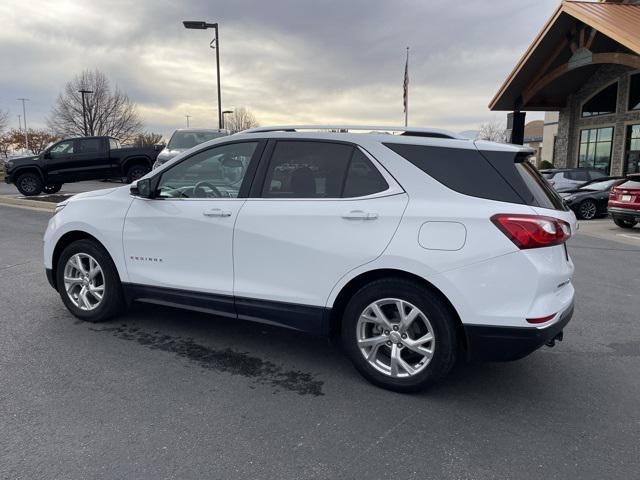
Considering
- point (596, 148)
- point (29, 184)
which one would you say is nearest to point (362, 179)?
point (29, 184)

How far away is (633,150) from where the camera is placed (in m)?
23.0

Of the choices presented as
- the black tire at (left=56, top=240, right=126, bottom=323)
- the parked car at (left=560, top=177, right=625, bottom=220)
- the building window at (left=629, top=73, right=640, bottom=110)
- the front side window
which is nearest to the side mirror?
the black tire at (left=56, top=240, right=126, bottom=323)

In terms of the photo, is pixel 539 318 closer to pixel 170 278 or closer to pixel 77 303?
pixel 170 278

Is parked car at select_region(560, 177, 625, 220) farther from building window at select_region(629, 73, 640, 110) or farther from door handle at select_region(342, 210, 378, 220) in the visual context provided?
door handle at select_region(342, 210, 378, 220)

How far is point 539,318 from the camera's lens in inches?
123

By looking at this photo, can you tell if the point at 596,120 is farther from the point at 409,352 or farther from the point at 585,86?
the point at 409,352

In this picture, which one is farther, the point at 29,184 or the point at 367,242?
the point at 29,184

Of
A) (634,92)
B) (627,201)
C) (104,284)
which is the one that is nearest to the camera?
(104,284)

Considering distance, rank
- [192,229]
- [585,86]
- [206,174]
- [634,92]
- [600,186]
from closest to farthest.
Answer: [192,229] → [206,174] → [600,186] → [634,92] → [585,86]

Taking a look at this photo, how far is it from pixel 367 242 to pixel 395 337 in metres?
0.66

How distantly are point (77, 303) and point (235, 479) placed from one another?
294 cm

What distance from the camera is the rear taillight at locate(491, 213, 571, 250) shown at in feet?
10.2

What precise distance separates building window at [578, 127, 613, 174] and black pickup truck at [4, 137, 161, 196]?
20939mm

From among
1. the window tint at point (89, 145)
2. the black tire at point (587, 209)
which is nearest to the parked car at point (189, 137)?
the window tint at point (89, 145)
